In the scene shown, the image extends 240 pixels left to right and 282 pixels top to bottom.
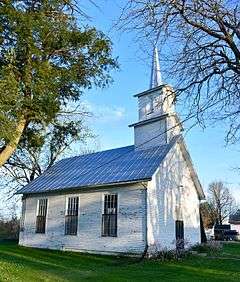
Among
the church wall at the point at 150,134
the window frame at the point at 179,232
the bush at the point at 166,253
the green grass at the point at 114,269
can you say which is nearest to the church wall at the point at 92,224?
the bush at the point at 166,253

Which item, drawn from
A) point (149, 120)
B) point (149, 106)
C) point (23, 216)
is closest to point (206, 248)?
point (149, 120)

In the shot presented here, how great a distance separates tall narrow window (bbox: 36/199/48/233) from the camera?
88.7ft

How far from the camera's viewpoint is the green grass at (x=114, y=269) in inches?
522

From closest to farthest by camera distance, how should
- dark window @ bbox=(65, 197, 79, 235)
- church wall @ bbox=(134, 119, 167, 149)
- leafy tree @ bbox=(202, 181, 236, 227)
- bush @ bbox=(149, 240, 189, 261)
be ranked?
bush @ bbox=(149, 240, 189, 261) → church wall @ bbox=(134, 119, 167, 149) → dark window @ bbox=(65, 197, 79, 235) → leafy tree @ bbox=(202, 181, 236, 227)

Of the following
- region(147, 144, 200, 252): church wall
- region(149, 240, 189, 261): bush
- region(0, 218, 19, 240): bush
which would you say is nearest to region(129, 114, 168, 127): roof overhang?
region(147, 144, 200, 252): church wall

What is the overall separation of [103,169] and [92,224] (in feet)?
11.4

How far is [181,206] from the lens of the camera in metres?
24.3

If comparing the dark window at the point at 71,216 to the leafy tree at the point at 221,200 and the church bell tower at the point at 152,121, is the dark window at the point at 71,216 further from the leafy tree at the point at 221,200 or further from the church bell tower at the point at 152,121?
the leafy tree at the point at 221,200

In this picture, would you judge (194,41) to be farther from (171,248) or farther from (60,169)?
(60,169)

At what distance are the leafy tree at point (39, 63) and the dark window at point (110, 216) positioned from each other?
5926mm

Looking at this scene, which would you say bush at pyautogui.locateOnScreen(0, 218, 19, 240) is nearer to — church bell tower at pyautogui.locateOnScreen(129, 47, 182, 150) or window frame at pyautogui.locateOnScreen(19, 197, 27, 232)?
window frame at pyautogui.locateOnScreen(19, 197, 27, 232)

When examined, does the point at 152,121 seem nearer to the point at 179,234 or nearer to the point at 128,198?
the point at 128,198

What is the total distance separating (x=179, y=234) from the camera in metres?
A: 23.5

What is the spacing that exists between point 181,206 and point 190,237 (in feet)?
6.52
